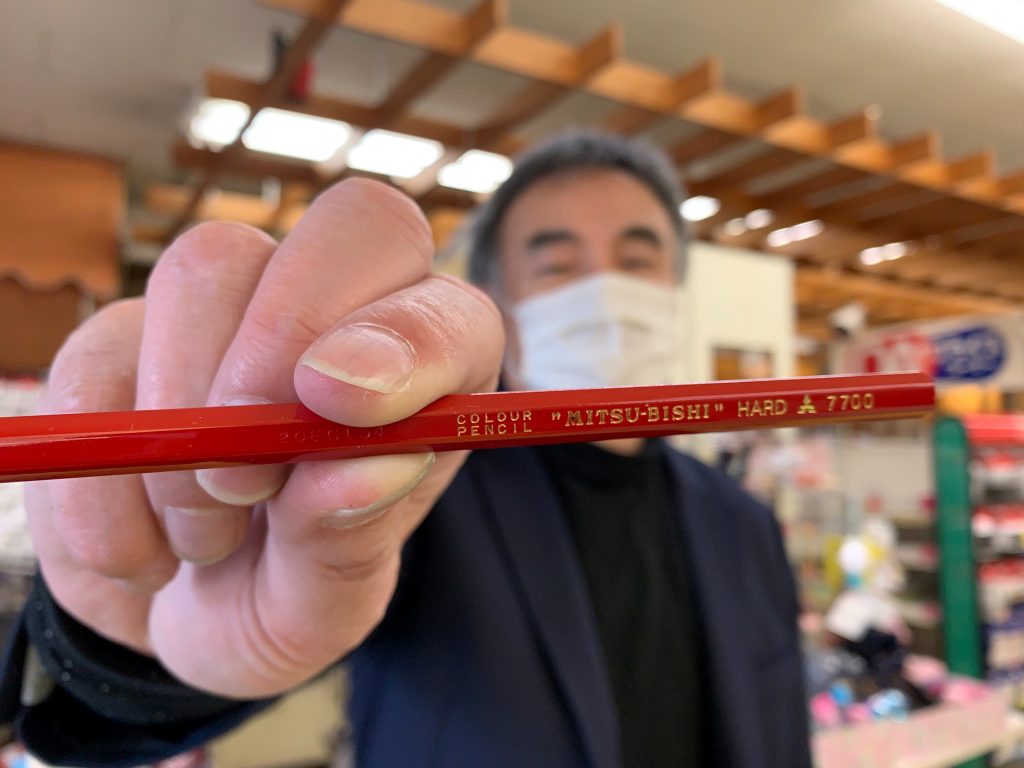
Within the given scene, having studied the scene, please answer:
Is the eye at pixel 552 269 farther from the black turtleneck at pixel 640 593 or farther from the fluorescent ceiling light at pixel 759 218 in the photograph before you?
the fluorescent ceiling light at pixel 759 218

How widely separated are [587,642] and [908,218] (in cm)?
177

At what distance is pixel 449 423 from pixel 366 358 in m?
0.04

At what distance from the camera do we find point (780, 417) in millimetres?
294

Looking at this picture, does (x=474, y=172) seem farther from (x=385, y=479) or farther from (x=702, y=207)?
(x=385, y=479)

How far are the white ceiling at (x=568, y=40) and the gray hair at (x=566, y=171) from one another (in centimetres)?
44

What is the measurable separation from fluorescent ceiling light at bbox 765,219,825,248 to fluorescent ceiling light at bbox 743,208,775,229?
0.27 ft

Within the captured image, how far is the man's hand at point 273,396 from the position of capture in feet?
0.88

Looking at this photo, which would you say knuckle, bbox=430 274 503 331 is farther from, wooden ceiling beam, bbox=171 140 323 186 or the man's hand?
wooden ceiling beam, bbox=171 140 323 186

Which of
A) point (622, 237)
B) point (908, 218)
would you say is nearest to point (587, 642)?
point (622, 237)

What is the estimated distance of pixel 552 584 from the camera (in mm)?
572


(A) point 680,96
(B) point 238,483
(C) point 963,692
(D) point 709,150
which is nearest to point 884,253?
(D) point 709,150

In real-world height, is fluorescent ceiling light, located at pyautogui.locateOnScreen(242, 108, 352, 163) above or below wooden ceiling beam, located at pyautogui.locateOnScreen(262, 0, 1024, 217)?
above

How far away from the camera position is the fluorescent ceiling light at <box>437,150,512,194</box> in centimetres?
196

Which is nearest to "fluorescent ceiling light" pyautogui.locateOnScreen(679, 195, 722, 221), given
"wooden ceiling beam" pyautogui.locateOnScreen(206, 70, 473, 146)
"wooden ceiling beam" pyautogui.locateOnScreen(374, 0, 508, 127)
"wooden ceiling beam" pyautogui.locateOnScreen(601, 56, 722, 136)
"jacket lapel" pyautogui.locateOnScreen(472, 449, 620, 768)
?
"wooden ceiling beam" pyautogui.locateOnScreen(601, 56, 722, 136)
